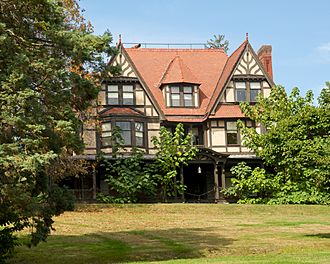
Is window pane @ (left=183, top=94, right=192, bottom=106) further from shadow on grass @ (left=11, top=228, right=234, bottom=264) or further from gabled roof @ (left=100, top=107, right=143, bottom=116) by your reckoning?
shadow on grass @ (left=11, top=228, right=234, bottom=264)

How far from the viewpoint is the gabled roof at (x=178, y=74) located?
39.7m

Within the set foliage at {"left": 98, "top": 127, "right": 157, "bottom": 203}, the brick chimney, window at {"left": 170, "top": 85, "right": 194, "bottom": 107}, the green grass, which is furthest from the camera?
the brick chimney

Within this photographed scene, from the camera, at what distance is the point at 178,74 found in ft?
132

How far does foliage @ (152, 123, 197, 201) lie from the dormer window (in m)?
3.19

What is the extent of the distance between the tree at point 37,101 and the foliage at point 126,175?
17971 mm

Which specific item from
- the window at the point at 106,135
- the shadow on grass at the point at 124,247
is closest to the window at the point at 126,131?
the window at the point at 106,135

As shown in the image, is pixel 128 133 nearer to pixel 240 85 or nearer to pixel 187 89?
pixel 187 89

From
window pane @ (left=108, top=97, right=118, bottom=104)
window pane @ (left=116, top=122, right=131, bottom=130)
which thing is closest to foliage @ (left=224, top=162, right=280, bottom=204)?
window pane @ (left=116, top=122, right=131, bottom=130)

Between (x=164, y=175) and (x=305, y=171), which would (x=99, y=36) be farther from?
(x=164, y=175)

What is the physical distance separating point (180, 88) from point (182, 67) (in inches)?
74.8

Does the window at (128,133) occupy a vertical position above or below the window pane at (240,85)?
below

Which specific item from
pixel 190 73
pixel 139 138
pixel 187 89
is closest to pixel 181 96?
pixel 187 89

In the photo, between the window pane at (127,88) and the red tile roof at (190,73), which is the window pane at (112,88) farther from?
the red tile roof at (190,73)

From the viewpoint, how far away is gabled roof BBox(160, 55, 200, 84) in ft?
130
